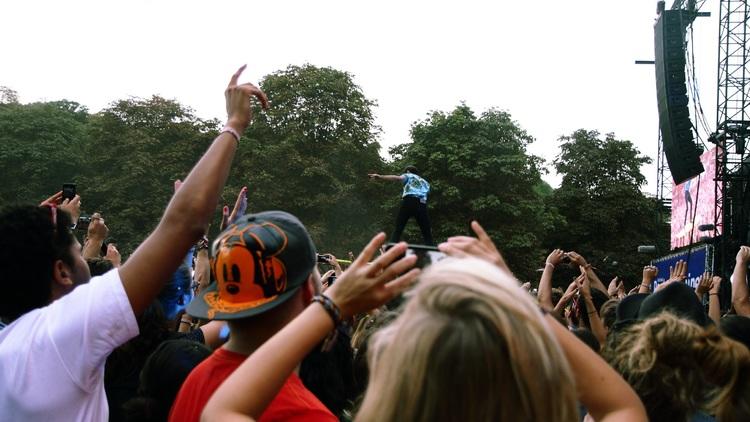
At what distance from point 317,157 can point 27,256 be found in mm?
35625

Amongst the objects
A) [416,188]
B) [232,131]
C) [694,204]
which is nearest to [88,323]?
[232,131]

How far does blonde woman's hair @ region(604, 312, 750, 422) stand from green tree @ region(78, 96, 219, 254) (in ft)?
116

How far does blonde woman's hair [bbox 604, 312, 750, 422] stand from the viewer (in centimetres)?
256

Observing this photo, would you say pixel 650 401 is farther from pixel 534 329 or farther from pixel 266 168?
pixel 266 168

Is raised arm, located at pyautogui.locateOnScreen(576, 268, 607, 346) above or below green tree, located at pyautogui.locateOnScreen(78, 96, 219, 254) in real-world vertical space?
below

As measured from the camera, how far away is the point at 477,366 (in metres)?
1.23

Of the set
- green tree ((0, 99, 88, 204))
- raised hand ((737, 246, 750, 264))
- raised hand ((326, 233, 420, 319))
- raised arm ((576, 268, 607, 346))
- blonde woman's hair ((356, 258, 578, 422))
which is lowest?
raised arm ((576, 268, 607, 346))

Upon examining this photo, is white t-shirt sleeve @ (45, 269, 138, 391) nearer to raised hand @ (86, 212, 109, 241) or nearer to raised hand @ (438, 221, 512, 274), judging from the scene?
raised hand @ (438, 221, 512, 274)

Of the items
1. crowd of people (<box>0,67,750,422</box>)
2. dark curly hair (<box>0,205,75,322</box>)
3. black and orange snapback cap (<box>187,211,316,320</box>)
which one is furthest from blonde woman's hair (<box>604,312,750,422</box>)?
dark curly hair (<box>0,205,75,322</box>)

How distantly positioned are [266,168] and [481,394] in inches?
1406

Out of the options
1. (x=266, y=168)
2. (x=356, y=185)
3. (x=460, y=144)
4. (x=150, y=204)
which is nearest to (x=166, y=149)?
(x=150, y=204)

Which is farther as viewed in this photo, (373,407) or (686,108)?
(686,108)

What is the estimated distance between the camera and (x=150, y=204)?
37969 millimetres

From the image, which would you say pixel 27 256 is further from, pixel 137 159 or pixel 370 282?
pixel 137 159
